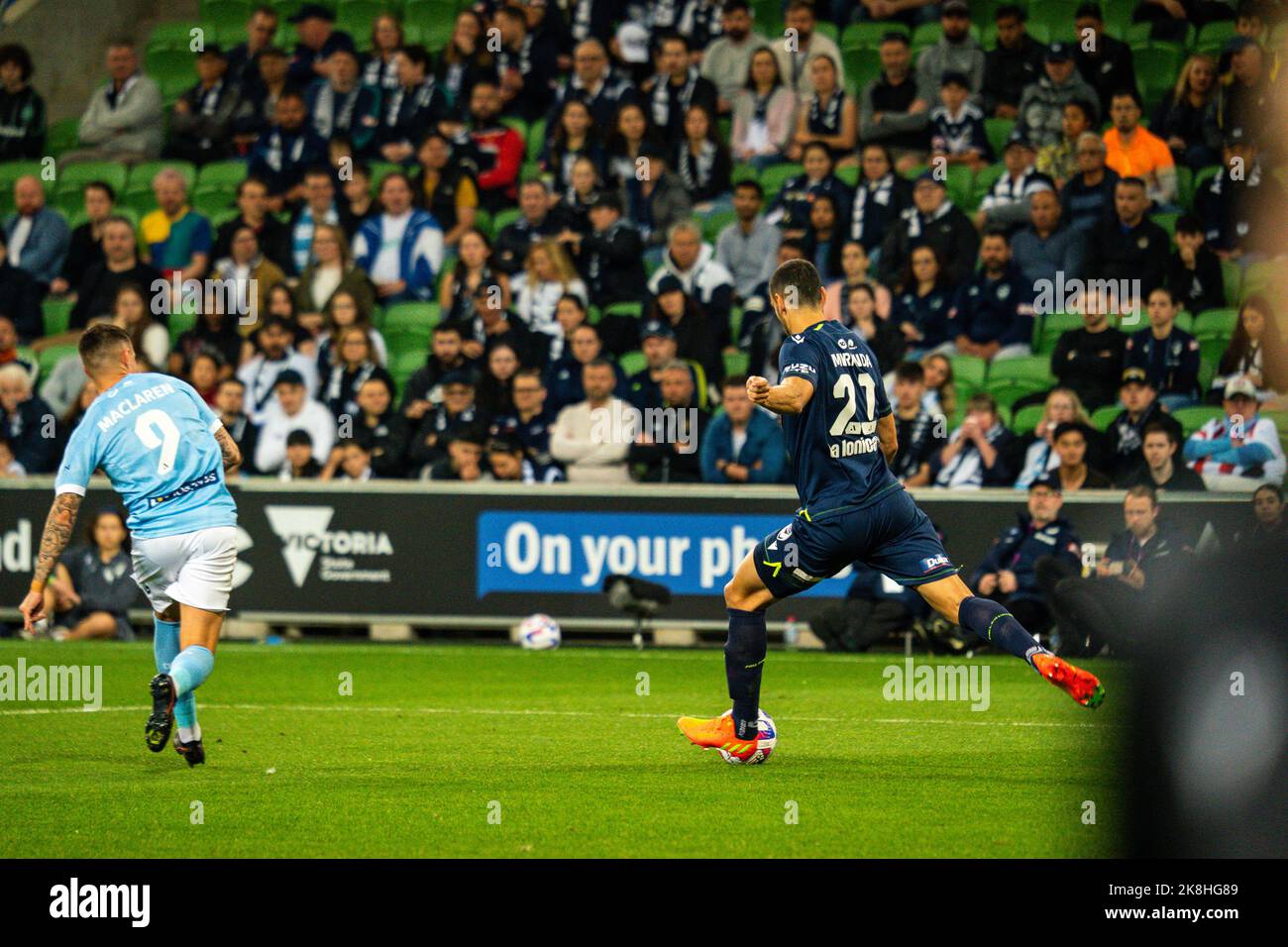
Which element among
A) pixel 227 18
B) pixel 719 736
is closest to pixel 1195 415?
pixel 719 736

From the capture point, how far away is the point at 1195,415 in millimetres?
15633

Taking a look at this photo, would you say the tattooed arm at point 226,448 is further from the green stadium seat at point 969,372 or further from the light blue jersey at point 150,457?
the green stadium seat at point 969,372

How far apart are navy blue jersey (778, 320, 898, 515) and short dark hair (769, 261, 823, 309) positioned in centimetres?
12

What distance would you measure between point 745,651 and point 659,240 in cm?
1092

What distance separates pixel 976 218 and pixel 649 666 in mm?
6065

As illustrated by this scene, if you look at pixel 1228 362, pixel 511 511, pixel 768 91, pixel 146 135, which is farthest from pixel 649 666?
pixel 146 135

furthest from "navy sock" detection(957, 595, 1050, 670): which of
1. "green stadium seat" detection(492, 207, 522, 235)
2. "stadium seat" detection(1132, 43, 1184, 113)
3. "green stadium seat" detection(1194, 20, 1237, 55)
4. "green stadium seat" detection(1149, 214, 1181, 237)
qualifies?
"green stadium seat" detection(492, 207, 522, 235)

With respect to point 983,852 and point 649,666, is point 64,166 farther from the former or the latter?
point 983,852

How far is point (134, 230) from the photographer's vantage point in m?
21.3

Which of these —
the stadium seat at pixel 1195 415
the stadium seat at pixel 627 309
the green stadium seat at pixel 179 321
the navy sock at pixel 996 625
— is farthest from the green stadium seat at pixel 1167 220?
the green stadium seat at pixel 179 321

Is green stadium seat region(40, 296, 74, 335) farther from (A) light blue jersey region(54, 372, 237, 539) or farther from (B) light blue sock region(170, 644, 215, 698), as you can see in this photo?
(B) light blue sock region(170, 644, 215, 698)

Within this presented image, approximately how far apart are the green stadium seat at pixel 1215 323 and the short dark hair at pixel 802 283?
864 cm

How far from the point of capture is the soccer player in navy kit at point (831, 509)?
8.59 m
